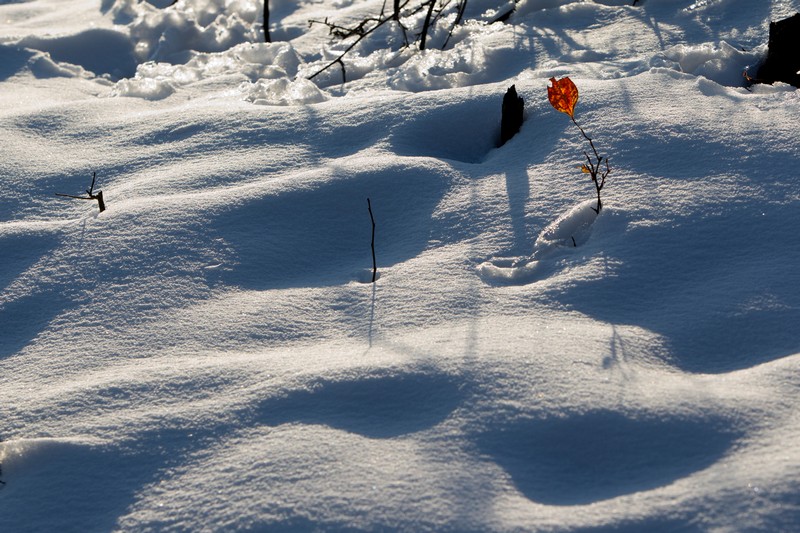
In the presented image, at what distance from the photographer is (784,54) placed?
276 cm

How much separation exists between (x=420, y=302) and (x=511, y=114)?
1006 mm

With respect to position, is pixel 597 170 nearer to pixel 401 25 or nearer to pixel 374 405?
pixel 374 405

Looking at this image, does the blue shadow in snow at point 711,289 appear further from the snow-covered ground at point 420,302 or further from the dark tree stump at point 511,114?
the dark tree stump at point 511,114

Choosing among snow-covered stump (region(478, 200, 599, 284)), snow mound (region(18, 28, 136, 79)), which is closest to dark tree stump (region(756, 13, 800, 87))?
snow-covered stump (region(478, 200, 599, 284))

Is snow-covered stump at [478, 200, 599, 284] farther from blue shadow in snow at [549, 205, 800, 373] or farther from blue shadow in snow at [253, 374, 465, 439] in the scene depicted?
blue shadow in snow at [253, 374, 465, 439]

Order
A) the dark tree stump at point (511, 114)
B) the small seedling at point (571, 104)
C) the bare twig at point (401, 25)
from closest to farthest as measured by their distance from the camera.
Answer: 1. the small seedling at point (571, 104)
2. the dark tree stump at point (511, 114)
3. the bare twig at point (401, 25)

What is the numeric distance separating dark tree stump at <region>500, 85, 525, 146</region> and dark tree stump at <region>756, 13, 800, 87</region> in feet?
3.00

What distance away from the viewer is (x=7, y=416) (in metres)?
1.70

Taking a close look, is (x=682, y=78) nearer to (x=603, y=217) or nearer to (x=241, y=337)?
(x=603, y=217)

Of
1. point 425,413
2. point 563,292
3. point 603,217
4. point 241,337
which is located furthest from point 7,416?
point 603,217

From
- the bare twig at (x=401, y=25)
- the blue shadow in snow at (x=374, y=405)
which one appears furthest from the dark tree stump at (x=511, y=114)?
the blue shadow in snow at (x=374, y=405)

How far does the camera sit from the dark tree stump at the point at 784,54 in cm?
272

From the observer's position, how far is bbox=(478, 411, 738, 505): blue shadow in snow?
4.44 feet

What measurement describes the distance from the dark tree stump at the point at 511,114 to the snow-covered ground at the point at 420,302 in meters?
0.07
